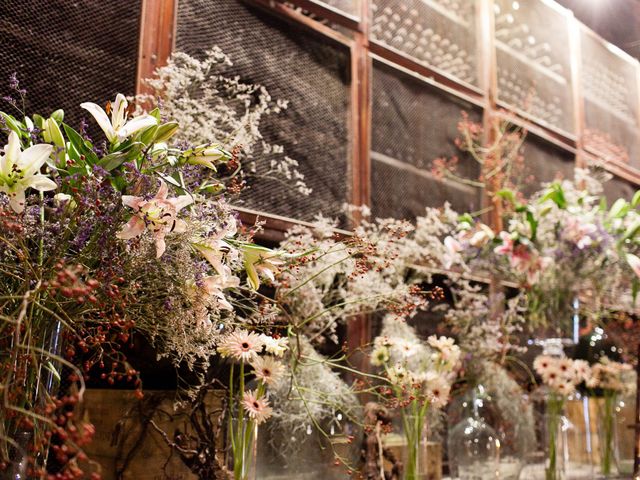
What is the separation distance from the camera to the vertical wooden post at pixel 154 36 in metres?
1.66

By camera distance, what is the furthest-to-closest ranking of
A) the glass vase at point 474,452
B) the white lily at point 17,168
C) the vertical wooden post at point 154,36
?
the glass vase at point 474,452
the vertical wooden post at point 154,36
the white lily at point 17,168

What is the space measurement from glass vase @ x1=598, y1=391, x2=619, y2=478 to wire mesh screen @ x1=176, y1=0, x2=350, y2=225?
1.21m

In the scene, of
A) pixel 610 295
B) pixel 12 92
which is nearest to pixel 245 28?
pixel 12 92

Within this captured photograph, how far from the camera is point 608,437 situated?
243 centimetres

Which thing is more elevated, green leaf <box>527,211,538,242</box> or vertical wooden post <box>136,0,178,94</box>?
vertical wooden post <box>136,0,178,94</box>

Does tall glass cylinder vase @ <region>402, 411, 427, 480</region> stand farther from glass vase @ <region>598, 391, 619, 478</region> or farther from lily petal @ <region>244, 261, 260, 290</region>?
glass vase @ <region>598, 391, 619, 478</region>

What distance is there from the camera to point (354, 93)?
2191 millimetres

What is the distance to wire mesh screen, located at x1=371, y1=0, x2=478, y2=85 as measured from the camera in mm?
2412

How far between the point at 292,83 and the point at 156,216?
1070 mm

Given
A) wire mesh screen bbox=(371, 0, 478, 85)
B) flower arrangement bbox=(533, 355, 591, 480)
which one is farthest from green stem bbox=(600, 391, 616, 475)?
wire mesh screen bbox=(371, 0, 478, 85)

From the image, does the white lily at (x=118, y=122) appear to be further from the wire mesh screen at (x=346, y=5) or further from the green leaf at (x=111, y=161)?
the wire mesh screen at (x=346, y=5)

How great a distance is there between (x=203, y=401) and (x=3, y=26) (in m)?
0.86

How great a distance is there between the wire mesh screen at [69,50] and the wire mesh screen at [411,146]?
0.89 m

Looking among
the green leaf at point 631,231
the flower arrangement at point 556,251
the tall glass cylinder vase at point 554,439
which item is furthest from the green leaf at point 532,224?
the tall glass cylinder vase at point 554,439
